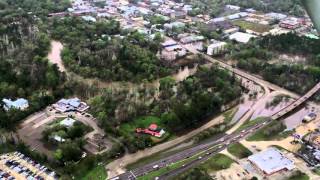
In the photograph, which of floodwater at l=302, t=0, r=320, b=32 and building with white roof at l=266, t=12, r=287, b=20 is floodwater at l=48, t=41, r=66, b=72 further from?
floodwater at l=302, t=0, r=320, b=32

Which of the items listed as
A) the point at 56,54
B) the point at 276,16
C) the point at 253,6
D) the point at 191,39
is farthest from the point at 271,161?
the point at 253,6

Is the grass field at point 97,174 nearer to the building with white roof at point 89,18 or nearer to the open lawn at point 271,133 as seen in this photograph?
the open lawn at point 271,133

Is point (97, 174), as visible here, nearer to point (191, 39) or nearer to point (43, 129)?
point (43, 129)

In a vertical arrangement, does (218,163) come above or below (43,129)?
below

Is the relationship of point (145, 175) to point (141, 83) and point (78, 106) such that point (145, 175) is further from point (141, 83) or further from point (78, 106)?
point (141, 83)

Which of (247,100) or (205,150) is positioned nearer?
(205,150)

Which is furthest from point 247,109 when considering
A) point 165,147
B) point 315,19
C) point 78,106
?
point 315,19

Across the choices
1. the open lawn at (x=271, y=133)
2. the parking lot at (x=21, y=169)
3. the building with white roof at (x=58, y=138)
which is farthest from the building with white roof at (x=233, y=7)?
the parking lot at (x=21, y=169)
